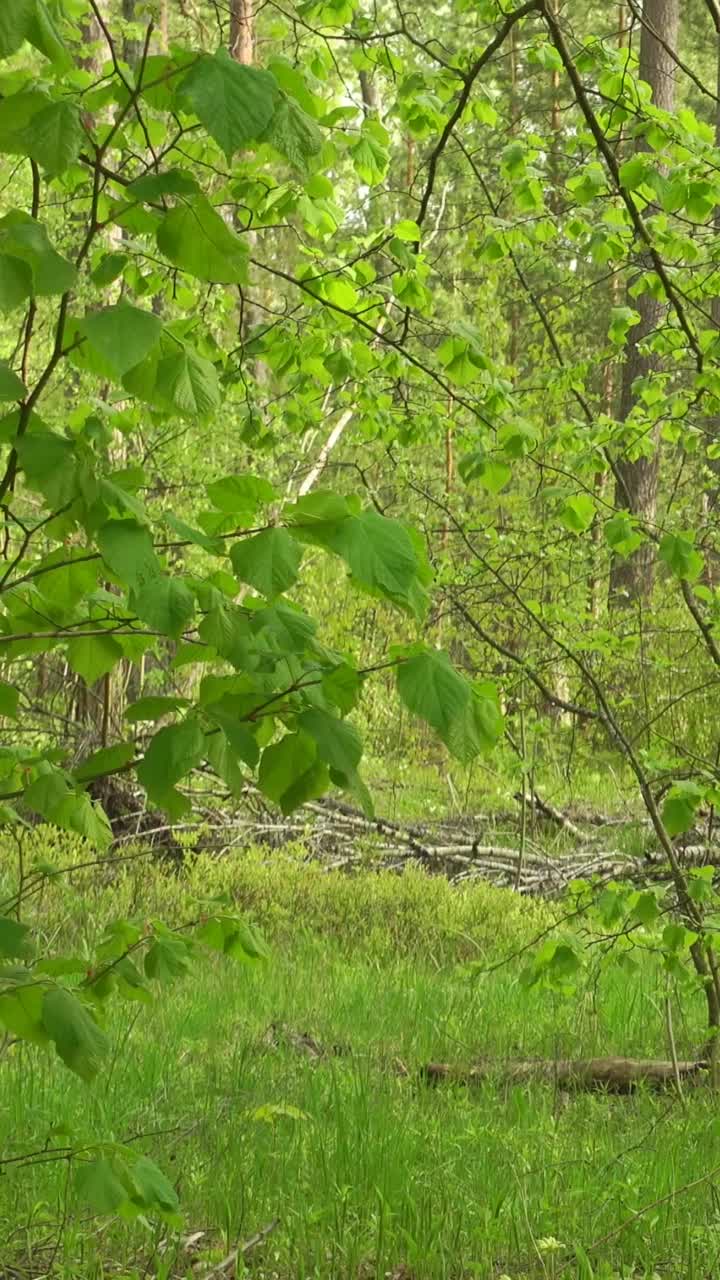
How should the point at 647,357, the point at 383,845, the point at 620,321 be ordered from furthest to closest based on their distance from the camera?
the point at 647,357, the point at 383,845, the point at 620,321

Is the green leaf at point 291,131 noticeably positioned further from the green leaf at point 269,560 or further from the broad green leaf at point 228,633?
the broad green leaf at point 228,633

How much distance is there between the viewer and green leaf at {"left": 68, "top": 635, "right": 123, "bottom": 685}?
1929 millimetres

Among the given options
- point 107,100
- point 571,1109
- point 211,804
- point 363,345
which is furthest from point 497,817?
point 107,100

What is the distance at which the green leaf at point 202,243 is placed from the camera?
5.02 ft

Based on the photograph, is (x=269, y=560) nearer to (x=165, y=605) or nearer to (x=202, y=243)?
(x=165, y=605)

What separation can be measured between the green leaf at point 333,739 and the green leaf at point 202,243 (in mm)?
556

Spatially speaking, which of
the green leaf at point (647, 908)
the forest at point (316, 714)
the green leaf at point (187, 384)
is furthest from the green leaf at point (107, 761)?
the green leaf at point (647, 908)

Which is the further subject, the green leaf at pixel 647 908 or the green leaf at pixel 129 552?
the green leaf at pixel 647 908

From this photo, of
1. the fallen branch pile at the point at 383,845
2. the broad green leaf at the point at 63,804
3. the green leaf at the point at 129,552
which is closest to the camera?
the green leaf at the point at 129,552

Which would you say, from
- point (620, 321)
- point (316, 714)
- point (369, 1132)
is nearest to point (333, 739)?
point (316, 714)

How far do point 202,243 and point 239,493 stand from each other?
365 mm

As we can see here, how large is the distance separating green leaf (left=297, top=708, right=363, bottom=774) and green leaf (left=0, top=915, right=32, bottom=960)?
55 cm

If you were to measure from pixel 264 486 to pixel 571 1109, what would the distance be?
3.29 metres

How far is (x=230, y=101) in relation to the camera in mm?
1328
